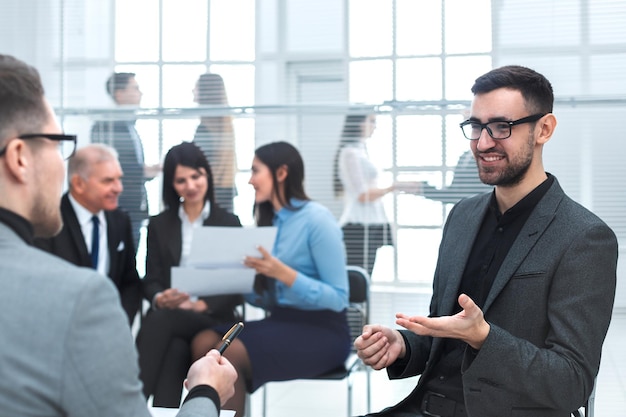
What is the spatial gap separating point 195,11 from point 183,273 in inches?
59.4

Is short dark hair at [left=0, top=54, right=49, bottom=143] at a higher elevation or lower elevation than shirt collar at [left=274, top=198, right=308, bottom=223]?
higher

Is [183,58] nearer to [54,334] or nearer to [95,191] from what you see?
[95,191]

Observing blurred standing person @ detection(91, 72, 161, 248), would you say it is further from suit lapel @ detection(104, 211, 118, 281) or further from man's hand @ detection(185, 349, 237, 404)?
man's hand @ detection(185, 349, 237, 404)

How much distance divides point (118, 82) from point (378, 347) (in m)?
2.56

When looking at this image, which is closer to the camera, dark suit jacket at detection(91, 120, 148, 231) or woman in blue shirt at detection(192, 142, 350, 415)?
woman in blue shirt at detection(192, 142, 350, 415)

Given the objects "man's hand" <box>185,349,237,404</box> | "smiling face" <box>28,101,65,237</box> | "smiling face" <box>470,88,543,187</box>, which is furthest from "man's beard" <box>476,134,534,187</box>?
"smiling face" <box>28,101,65,237</box>

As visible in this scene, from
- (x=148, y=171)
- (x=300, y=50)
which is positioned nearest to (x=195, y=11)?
(x=300, y=50)

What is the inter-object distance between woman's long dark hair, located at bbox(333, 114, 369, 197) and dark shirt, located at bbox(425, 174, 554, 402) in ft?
5.76

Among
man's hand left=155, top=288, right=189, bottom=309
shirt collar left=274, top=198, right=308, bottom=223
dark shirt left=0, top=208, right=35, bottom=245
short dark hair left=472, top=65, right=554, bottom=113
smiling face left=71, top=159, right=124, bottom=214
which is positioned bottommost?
man's hand left=155, top=288, right=189, bottom=309

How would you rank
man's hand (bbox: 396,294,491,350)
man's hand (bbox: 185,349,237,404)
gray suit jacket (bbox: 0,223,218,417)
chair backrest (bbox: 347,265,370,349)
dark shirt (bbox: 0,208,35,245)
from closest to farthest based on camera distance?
gray suit jacket (bbox: 0,223,218,417) → dark shirt (bbox: 0,208,35,245) → man's hand (bbox: 185,349,237,404) → man's hand (bbox: 396,294,491,350) → chair backrest (bbox: 347,265,370,349)

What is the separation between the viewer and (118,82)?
404 centimetres

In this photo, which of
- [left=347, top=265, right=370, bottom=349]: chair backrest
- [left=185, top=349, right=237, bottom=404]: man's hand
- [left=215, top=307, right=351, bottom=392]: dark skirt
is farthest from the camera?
[left=347, top=265, right=370, bottom=349]: chair backrest

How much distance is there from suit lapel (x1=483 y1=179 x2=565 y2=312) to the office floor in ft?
5.82

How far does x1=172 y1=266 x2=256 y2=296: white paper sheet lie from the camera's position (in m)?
3.08
